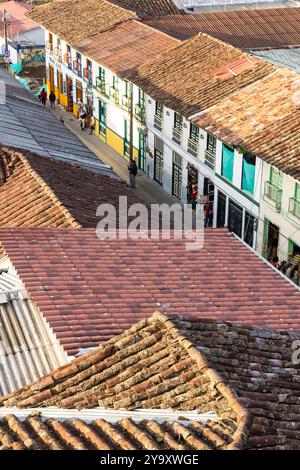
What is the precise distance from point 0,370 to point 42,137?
2078cm

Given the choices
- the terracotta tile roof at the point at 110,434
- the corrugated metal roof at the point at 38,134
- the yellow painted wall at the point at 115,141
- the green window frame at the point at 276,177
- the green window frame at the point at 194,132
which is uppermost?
the terracotta tile roof at the point at 110,434

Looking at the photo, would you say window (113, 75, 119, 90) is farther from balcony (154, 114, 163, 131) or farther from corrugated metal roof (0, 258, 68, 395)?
corrugated metal roof (0, 258, 68, 395)

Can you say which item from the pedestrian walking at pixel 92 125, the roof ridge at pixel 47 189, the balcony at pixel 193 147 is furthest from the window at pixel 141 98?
the roof ridge at pixel 47 189

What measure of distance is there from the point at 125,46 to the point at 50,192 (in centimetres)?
2802

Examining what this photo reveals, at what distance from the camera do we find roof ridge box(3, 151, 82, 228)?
27383 mm

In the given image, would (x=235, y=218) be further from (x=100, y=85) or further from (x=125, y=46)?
(x=100, y=85)

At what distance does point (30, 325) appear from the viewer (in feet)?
65.7

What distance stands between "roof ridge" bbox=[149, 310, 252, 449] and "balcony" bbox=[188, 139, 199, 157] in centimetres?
2886

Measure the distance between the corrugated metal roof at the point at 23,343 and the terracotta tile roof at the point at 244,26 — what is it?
132 feet

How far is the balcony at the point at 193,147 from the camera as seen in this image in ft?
150

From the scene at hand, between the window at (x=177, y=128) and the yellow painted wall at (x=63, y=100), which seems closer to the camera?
the window at (x=177, y=128)

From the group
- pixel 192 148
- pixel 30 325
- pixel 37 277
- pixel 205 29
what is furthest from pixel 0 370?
Result: pixel 205 29

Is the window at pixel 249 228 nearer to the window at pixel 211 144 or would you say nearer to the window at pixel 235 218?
the window at pixel 235 218

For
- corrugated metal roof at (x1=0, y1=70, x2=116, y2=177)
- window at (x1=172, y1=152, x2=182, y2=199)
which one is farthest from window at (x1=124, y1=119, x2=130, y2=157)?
corrugated metal roof at (x1=0, y1=70, x2=116, y2=177)
